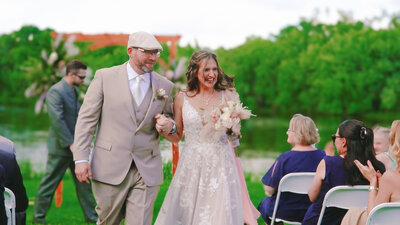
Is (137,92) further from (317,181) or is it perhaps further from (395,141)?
(395,141)

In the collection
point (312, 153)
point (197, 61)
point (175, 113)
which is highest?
point (197, 61)

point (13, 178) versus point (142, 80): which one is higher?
point (142, 80)

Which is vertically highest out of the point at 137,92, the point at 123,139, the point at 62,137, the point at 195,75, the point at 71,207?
the point at 195,75

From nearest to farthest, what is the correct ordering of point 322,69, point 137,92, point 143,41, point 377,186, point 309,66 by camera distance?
point 377,186 < point 143,41 < point 137,92 < point 322,69 < point 309,66

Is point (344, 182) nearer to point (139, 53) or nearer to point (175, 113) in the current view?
point (175, 113)

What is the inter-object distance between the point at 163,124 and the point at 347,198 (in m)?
1.53

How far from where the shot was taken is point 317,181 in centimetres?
442

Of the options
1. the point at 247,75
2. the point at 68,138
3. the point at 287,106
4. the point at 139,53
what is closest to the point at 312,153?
the point at 139,53

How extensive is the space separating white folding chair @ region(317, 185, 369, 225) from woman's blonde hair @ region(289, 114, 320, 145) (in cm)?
102

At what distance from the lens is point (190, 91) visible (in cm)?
466

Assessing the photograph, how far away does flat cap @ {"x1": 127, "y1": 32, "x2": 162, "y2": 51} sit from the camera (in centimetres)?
413

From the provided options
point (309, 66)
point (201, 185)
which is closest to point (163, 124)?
point (201, 185)

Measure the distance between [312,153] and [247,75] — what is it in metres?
52.9

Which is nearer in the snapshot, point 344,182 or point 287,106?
point 344,182
